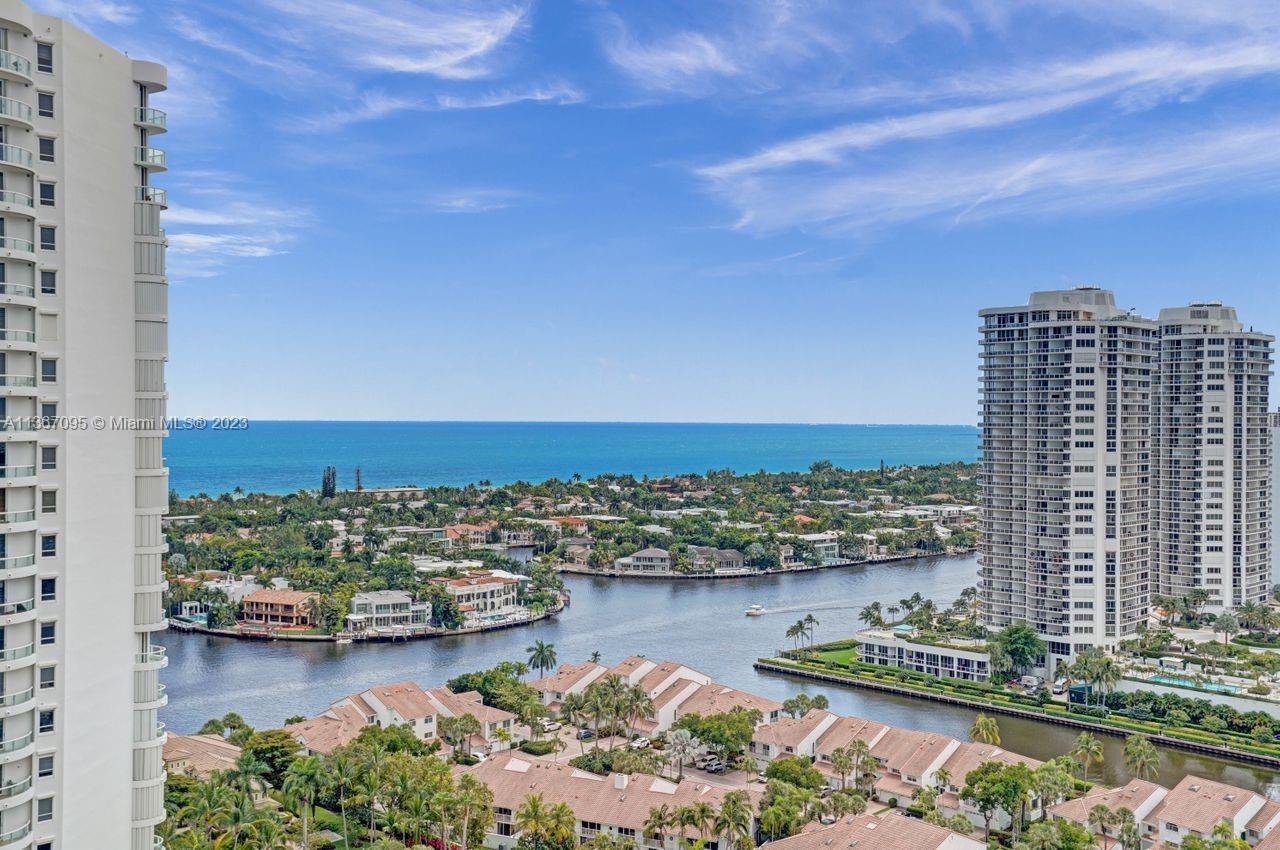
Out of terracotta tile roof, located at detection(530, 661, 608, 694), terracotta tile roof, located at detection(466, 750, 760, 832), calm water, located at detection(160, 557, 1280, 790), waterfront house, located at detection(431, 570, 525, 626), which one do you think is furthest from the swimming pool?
waterfront house, located at detection(431, 570, 525, 626)

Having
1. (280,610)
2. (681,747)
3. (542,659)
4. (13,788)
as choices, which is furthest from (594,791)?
(280,610)

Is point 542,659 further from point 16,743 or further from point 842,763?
point 16,743

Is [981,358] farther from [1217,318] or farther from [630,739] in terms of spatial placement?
[630,739]

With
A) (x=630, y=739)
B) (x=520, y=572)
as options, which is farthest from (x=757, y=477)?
(x=630, y=739)

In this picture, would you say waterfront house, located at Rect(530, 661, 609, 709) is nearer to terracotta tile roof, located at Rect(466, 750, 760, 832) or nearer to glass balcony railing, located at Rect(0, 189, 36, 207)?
terracotta tile roof, located at Rect(466, 750, 760, 832)

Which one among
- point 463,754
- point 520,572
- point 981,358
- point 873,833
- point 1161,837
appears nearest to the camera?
point 873,833

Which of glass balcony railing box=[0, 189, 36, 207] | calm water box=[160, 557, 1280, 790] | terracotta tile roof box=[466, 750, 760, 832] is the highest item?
glass balcony railing box=[0, 189, 36, 207]
